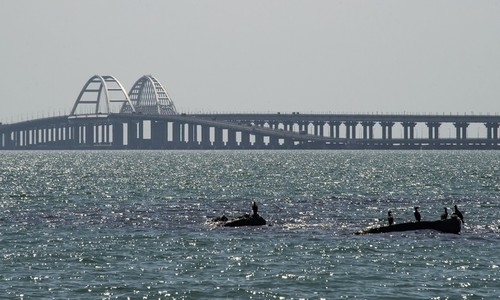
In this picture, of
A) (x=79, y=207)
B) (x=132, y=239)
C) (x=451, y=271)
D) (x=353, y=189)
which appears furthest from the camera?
(x=353, y=189)

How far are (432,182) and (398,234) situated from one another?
52.1 metres

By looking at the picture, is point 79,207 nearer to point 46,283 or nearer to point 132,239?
point 132,239

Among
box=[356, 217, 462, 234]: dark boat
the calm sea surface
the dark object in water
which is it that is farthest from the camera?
the dark object in water

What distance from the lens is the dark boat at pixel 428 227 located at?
5178cm

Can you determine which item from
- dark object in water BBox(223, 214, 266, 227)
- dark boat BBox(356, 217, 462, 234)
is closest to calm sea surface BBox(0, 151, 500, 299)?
dark boat BBox(356, 217, 462, 234)

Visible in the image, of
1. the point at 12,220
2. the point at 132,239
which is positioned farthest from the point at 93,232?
the point at 12,220

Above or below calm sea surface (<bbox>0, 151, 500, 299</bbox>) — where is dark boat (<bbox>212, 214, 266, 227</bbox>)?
above

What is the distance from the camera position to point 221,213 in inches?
2569

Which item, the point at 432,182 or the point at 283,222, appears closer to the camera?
the point at 283,222

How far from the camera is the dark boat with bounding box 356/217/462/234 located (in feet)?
170

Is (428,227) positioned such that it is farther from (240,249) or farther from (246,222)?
(240,249)

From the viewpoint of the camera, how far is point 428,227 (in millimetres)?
53062

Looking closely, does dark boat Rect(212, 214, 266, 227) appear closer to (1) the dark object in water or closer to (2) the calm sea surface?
(1) the dark object in water

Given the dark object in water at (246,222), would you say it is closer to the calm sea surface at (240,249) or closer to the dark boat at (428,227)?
the calm sea surface at (240,249)
